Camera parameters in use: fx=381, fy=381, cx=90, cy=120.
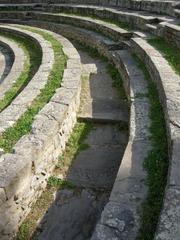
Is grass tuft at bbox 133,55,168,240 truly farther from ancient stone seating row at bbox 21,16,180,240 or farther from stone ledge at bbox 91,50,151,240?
ancient stone seating row at bbox 21,16,180,240

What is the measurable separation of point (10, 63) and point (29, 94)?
4.39m

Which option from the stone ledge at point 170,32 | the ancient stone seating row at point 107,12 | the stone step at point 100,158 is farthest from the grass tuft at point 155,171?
the ancient stone seating row at point 107,12

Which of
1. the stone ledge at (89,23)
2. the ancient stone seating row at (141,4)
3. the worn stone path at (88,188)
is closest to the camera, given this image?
the worn stone path at (88,188)

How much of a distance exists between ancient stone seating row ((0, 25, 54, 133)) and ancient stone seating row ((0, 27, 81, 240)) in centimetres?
40

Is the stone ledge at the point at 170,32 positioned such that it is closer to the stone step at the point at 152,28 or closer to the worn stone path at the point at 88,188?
the stone step at the point at 152,28

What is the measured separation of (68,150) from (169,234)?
3.26 m

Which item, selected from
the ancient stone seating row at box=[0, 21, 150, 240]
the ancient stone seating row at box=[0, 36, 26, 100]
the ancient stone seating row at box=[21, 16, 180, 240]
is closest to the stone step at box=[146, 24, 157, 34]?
the ancient stone seating row at box=[21, 16, 180, 240]

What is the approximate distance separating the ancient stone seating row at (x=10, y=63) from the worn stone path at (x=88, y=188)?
5.82 ft

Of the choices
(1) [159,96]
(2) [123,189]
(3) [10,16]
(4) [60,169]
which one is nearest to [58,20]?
(3) [10,16]

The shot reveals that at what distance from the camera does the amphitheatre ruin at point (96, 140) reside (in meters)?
4.29

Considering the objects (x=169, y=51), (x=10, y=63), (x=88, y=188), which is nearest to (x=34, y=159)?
(x=88, y=188)

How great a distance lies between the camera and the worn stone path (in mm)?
4832

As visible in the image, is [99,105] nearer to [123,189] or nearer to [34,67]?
[34,67]

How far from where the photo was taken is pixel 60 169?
5.97 m
